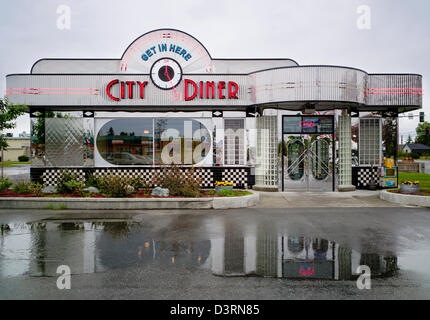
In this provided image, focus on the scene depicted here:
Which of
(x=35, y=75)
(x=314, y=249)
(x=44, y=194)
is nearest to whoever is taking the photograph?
(x=314, y=249)

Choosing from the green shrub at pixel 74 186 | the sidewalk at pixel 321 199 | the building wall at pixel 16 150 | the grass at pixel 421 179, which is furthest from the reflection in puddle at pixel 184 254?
the building wall at pixel 16 150

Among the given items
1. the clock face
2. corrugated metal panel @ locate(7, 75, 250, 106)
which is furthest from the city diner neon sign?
the clock face

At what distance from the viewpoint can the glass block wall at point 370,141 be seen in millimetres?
15445

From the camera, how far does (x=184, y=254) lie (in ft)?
19.8

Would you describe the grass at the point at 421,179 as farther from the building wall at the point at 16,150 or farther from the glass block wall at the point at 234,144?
the building wall at the point at 16,150

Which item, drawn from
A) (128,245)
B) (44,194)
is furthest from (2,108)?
(128,245)

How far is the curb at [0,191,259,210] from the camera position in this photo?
10.5m

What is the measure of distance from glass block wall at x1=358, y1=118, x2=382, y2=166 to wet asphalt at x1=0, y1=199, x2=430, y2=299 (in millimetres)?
6085

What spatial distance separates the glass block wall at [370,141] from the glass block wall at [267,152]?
14.9 ft

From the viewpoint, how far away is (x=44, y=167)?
14938mm

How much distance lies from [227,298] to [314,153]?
474 inches

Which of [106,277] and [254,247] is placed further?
[254,247]

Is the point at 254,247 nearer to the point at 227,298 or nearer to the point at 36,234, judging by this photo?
the point at 227,298
